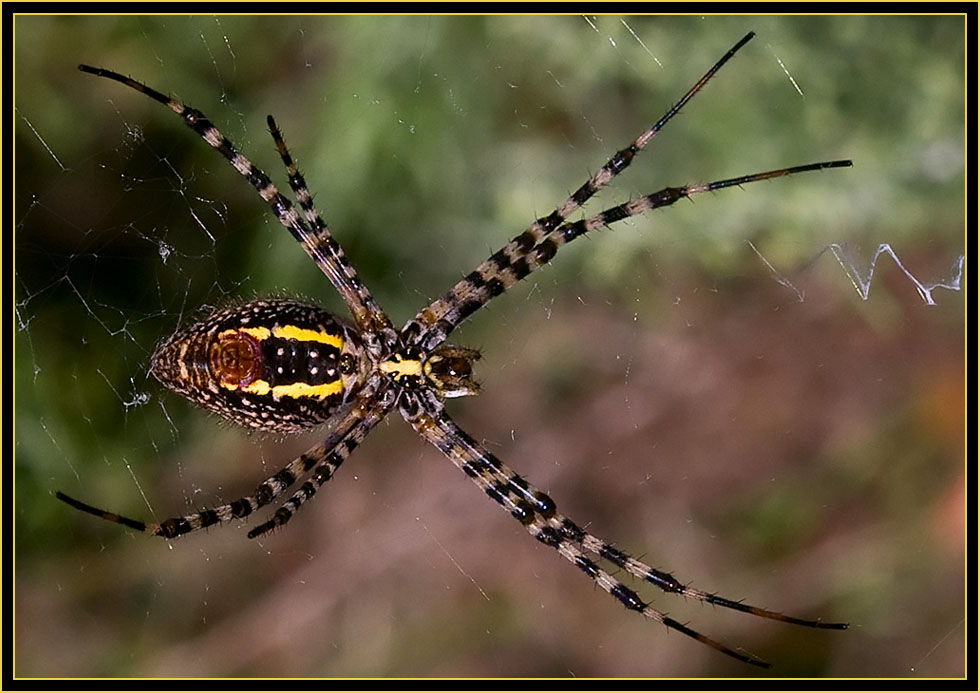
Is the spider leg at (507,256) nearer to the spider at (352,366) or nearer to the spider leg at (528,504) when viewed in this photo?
the spider at (352,366)

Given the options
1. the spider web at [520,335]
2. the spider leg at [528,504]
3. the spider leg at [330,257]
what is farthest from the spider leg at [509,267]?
the spider web at [520,335]

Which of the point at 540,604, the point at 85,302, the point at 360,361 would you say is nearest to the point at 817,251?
the point at 360,361

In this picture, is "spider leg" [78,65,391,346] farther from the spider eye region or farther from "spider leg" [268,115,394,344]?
the spider eye region

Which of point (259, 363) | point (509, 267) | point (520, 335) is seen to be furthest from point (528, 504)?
point (259, 363)

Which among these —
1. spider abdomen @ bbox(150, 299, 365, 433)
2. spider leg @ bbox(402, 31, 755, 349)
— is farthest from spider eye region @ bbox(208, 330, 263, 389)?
spider leg @ bbox(402, 31, 755, 349)

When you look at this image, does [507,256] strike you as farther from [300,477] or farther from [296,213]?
[300,477]

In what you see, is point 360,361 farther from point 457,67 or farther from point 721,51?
point 721,51

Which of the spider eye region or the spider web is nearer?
the spider eye region
